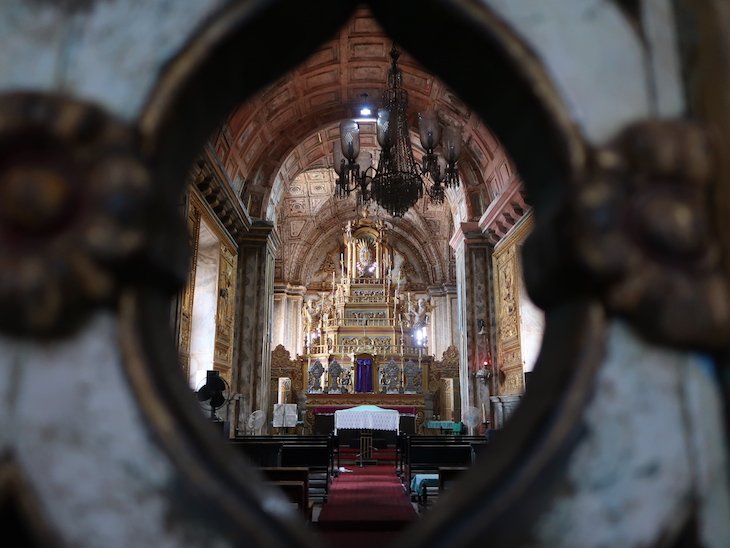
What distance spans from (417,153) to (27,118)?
43.0 feet

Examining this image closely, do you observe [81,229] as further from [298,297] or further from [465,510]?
[298,297]

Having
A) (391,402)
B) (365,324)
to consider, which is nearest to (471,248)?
(391,402)

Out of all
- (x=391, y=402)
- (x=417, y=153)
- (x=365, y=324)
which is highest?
(x=417, y=153)

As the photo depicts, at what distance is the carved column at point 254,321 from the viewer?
35.5 feet

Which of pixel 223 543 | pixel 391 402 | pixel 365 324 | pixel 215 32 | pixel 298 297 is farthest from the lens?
pixel 298 297

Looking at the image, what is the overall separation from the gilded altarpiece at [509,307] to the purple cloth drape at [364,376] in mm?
7487

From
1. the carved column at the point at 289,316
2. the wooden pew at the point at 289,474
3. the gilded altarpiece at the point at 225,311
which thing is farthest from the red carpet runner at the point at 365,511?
the carved column at the point at 289,316

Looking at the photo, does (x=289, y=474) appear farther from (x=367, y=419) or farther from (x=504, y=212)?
(x=367, y=419)

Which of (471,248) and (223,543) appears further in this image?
(471,248)

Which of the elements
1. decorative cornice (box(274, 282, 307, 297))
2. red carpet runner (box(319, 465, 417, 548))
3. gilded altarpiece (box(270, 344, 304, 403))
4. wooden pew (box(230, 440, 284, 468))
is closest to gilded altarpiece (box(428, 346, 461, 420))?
gilded altarpiece (box(270, 344, 304, 403))

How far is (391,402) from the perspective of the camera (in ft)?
51.4

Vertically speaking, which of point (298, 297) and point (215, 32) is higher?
point (298, 297)

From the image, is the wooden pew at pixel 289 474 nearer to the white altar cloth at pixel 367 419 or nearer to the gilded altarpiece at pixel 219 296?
the gilded altarpiece at pixel 219 296

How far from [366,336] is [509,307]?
9487 mm
